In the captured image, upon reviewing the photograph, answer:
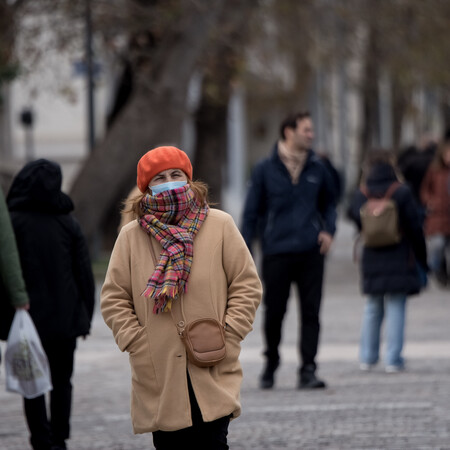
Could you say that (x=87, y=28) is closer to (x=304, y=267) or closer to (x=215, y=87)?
(x=215, y=87)

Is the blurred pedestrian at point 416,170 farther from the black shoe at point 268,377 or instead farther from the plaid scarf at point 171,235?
the plaid scarf at point 171,235

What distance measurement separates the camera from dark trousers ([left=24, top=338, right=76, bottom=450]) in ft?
23.3

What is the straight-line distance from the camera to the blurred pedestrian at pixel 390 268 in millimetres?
10047

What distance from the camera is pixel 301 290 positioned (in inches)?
368

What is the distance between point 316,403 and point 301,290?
87cm

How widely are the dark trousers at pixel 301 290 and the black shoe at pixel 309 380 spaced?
4 cm

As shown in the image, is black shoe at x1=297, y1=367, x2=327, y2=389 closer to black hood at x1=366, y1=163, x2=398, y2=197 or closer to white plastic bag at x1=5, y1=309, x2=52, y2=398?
black hood at x1=366, y1=163, x2=398, y2=197

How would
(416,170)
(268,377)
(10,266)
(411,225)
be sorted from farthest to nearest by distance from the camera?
1. (416,170)
2. (411,225)
3. (268,377)
4. (10,266)

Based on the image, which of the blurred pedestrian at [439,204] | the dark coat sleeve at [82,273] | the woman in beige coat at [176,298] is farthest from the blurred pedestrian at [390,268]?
the blurred pedestrian at [439,204]

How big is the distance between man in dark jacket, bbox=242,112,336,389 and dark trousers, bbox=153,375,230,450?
13.5ft

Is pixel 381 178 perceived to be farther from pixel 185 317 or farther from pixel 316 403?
pixel 185 317

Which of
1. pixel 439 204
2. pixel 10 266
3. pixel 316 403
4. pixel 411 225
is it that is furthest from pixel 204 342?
pixel 439 204

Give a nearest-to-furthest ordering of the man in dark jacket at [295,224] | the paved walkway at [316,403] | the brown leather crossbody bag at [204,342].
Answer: the brown leather crossbody bag at [204,342], the paved walkway at [316,403], the man in dark jacket at [295,224]

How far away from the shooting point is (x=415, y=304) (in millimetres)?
15297
